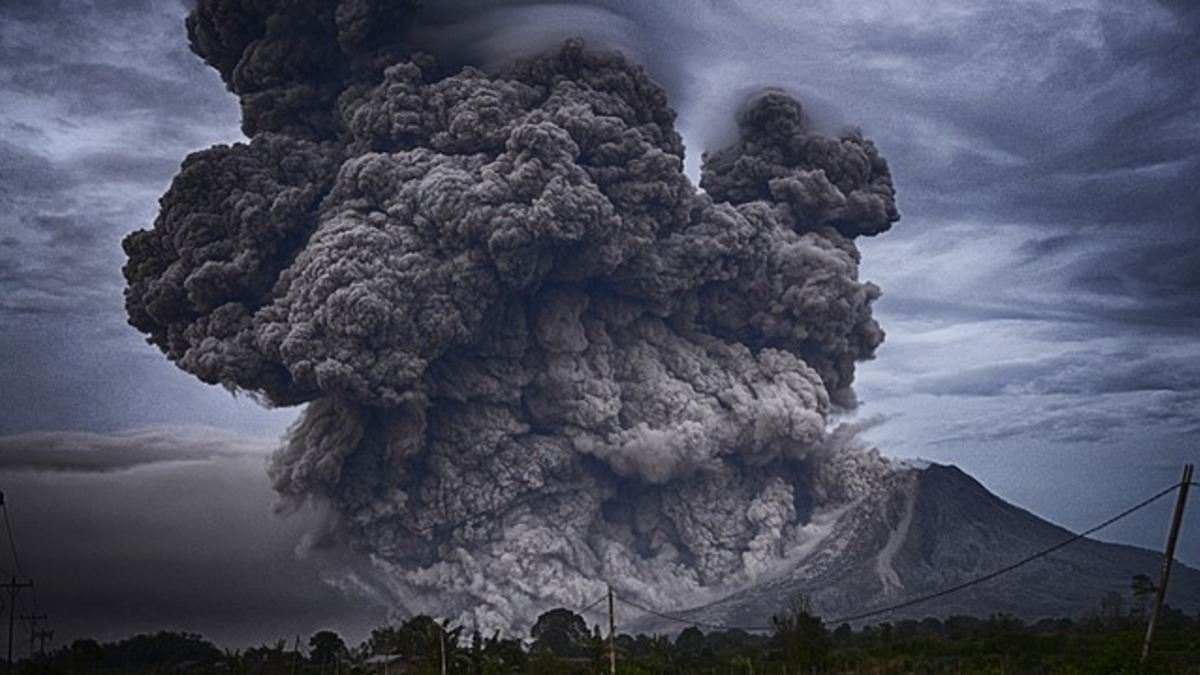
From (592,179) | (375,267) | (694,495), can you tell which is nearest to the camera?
(375,267)

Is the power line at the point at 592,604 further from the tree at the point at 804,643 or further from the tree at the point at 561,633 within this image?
the tree at the point at 804,643

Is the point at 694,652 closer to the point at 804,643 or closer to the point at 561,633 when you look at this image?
the point at 561,633

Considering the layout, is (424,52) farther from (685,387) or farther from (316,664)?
(316,664)

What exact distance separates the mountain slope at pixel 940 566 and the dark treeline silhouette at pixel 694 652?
7.78ft

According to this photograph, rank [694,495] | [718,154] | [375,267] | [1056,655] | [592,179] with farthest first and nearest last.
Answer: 1. [718,154]
2. [694,495]
3. [592,179]
4. [375,267]
5. [1056,655]

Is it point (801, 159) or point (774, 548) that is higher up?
point (801, 159)

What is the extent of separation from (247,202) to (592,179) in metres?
14.6

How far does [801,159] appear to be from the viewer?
235 feet

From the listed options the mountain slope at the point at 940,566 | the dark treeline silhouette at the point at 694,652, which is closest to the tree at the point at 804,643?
the dark treeline silhouette at the point at 694,652

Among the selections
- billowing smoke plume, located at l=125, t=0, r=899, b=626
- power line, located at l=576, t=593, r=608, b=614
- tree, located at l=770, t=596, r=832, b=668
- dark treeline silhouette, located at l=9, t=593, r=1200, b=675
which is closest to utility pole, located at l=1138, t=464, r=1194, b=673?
dark treeline silhouette, located at l=9, t=593, r=1200, b=675

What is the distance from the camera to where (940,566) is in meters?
92.2

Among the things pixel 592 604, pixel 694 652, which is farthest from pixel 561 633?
pixel 694 652

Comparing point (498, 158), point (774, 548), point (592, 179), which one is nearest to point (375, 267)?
point (498, 158)

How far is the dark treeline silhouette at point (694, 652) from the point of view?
4419 cm
